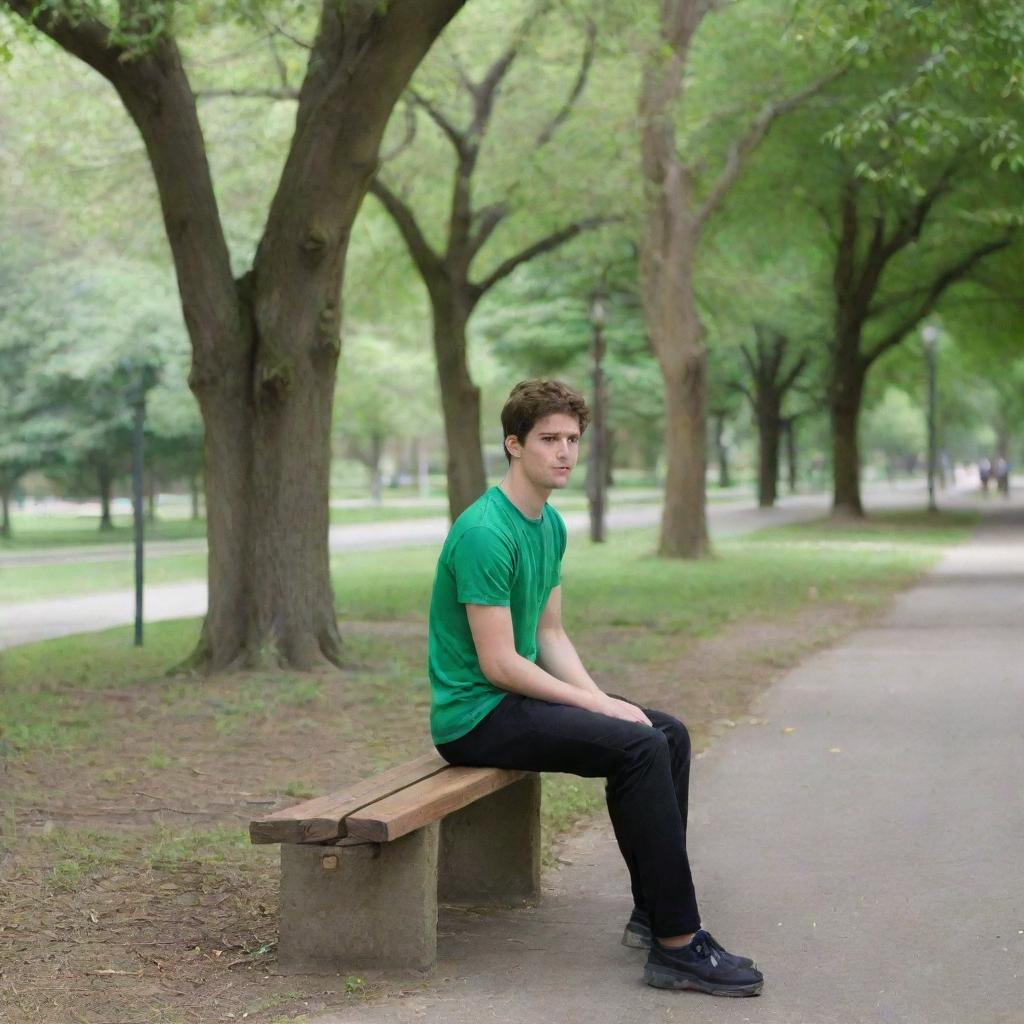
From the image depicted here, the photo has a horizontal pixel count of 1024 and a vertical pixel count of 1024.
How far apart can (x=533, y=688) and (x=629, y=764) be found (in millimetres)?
385

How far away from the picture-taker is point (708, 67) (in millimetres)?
26109

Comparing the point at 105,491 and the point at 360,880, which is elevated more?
the point at 105,491

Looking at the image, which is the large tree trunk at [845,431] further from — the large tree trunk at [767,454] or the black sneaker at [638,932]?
the black sneaker at [638,932]

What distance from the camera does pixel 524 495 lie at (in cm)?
526

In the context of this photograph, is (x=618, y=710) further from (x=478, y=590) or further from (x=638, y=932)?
(x=638, y=932)

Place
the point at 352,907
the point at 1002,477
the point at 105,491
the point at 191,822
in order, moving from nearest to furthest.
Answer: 1. the point at 352,907
2. the point at 191,822
3. the point at 105,491
4. the point at 1002,477

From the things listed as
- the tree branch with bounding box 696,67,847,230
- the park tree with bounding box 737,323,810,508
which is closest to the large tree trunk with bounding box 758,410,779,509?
the park tree with bounding box 737,323,810,508

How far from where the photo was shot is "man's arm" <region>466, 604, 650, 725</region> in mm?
5113

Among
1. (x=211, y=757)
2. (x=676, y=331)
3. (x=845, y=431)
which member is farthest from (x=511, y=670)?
(x=845, y=431)

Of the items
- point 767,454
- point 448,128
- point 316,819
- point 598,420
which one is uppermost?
point 448,128

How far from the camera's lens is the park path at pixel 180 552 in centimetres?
1719

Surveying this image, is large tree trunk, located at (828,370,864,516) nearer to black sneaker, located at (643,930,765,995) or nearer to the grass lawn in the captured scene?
the grass lawn

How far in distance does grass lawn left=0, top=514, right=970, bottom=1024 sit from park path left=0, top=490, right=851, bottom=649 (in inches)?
66.2

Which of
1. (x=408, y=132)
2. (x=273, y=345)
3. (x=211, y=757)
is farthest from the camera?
(x=408, y=132)
